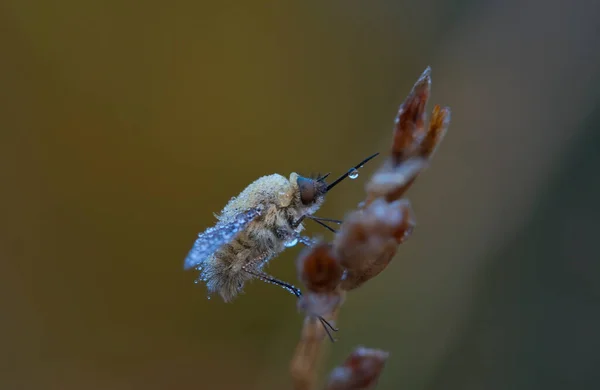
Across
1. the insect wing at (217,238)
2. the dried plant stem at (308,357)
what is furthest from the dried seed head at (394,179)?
the insect wing at (217,238)

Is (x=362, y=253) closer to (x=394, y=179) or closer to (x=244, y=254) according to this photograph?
(x=394, y=179)

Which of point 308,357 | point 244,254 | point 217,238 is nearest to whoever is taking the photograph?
point 308,357

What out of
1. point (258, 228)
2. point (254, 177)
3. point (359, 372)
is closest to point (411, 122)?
point (359, 372)

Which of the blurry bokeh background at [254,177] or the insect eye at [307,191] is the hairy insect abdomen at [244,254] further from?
the blurry bokeh background at [254,177]

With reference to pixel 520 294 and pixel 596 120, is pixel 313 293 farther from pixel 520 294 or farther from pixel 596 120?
pixel 596 120

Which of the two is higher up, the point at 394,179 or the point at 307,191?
the point at 307,191

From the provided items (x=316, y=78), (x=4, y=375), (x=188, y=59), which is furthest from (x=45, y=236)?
(x=316, y=78)

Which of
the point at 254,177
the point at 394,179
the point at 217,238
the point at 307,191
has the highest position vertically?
the point at 254,177
